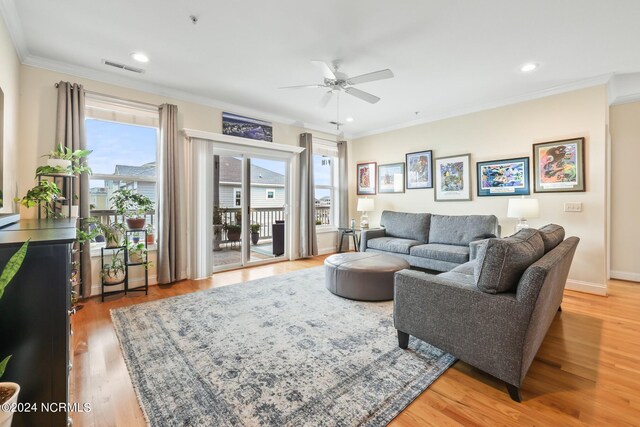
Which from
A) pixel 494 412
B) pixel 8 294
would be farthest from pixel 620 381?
pixel 8 294

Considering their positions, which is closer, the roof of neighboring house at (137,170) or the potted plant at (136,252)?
the potted plant at (136,252)

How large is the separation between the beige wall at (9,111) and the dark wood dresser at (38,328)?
175 centimetres

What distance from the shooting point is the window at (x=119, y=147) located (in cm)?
350

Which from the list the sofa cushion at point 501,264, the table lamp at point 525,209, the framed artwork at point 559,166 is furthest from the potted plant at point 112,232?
the framed artwork at point 559,166

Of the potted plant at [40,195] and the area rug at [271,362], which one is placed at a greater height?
the potted plant at [40,195]

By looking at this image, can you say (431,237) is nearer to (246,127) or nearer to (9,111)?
(246,127)

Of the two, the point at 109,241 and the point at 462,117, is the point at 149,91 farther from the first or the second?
the point at 462,117

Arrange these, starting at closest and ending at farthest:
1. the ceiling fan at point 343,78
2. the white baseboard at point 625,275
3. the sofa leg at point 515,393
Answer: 1. the sofa leg at point 515,393
2. the ceiling fan at point 343,78
3. the white baseboard at point 625,275

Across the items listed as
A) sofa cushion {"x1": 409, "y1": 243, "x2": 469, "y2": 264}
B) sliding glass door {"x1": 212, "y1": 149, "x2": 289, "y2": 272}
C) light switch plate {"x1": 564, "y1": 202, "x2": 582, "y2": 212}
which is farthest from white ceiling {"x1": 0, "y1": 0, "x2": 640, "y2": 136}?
sofa cushion {"x1": 409, "y1": 243, "x2": 469, "y2": 264}

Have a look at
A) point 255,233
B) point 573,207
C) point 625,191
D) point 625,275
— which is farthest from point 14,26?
point 625,275

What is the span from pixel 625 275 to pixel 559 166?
196 cm

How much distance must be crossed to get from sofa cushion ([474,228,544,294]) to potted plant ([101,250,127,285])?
3886 millimetres

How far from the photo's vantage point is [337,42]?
2746 millimetres

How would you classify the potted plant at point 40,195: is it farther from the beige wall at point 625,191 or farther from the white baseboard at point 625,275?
the white baseboard at point 625,275
